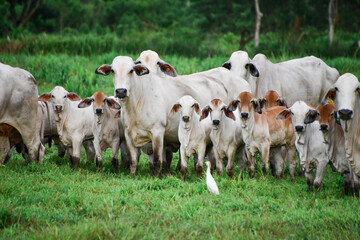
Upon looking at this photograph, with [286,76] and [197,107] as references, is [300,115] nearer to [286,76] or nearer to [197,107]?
[197,107]

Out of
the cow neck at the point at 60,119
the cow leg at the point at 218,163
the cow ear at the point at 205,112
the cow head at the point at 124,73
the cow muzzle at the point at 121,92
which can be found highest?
the cow head at the point at 124,73

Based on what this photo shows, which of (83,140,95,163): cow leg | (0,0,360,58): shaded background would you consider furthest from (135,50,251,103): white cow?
(0,0,360,58): shaded background

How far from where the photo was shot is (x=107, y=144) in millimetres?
8703

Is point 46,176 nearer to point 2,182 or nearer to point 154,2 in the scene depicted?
point 2,182

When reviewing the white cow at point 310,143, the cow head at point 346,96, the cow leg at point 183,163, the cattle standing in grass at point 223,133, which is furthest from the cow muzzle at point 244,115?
the cow head at point 346,96

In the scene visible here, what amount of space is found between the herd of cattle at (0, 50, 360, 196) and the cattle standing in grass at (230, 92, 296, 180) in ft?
0.05

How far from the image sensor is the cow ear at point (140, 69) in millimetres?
7893

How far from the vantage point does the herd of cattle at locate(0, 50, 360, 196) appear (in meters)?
6.86

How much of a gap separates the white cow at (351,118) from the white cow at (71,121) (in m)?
4.57

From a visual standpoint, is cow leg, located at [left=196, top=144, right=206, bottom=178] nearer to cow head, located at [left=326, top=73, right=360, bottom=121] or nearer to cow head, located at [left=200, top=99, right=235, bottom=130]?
cow head, located at [left=200, top=99, right=235, bottom=130]

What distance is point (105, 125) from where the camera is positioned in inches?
338

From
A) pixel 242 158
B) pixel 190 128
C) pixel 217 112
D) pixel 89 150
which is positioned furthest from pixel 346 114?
pixel 89 150

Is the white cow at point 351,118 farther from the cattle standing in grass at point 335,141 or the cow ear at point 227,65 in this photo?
the cow ear at point 227,65

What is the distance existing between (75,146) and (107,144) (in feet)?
1.91
